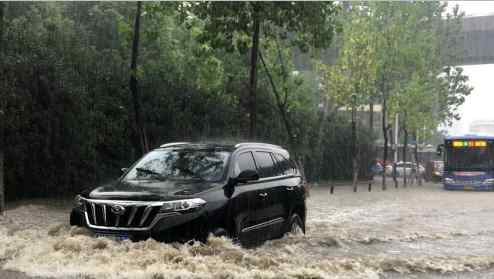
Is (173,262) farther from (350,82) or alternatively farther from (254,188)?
(350,82)

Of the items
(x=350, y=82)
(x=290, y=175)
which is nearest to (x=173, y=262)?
(x=290, y=175)

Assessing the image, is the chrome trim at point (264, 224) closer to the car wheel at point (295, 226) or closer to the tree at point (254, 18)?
the car wheel at point (295, 226)

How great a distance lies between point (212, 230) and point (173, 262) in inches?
29.1

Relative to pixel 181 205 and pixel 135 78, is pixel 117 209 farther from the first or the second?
pixel 135 78

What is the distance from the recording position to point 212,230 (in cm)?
787

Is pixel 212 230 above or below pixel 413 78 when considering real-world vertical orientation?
below

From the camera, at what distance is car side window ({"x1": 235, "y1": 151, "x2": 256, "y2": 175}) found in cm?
909

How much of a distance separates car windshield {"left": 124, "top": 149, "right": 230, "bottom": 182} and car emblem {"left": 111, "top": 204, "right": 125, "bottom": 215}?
1.03 m

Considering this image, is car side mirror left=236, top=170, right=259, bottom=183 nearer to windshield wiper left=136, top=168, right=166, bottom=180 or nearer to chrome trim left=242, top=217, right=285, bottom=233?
chrome trim left=242, top=217, right=285, bottom=233

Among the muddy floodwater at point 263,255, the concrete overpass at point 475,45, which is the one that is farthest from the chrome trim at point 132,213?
the concrete overpass at point 475,45

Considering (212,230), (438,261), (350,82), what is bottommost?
(438,261)

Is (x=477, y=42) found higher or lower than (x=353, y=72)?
higher

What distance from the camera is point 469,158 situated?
3575 cm

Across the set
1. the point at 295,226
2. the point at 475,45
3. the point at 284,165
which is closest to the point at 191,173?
the point at 284,165
